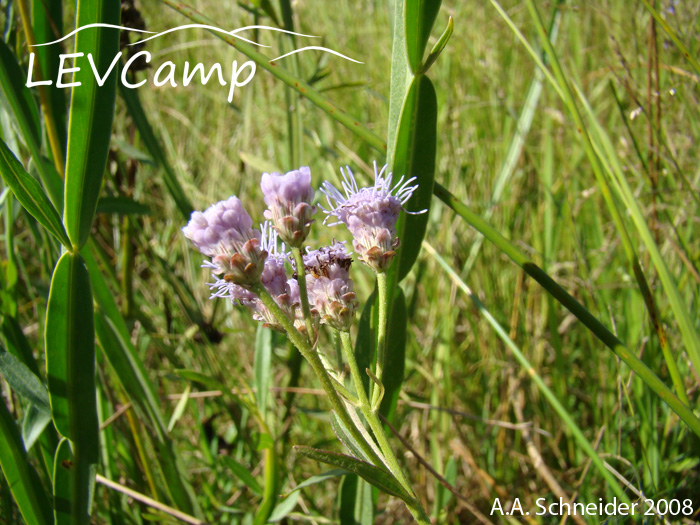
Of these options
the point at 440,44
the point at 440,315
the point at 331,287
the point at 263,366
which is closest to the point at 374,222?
the point at 331,287

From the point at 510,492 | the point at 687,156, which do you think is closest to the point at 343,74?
the point at 687,156

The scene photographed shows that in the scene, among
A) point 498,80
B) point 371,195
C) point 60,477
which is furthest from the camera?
point 498,80

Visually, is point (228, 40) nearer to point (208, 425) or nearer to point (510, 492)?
point (208, 425)

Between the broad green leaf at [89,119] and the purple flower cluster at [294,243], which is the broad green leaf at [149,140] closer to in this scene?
the broad green leaf at [89,119]

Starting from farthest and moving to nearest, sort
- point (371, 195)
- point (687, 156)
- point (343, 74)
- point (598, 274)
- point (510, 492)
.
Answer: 1. point (343, 74)
2. point (687, 156)
3. point (598, 274)
4. point (510, 492)
5. point (371, 195)

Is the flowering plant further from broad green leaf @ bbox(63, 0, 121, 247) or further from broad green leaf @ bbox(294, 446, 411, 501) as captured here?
broad green leaf @ bbox(63, 0, 121, 247)

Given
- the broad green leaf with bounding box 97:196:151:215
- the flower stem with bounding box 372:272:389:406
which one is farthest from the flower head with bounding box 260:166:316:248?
the broad green leaf with bounding box 97:196:151:215

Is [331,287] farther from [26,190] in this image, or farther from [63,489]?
[63,489]
